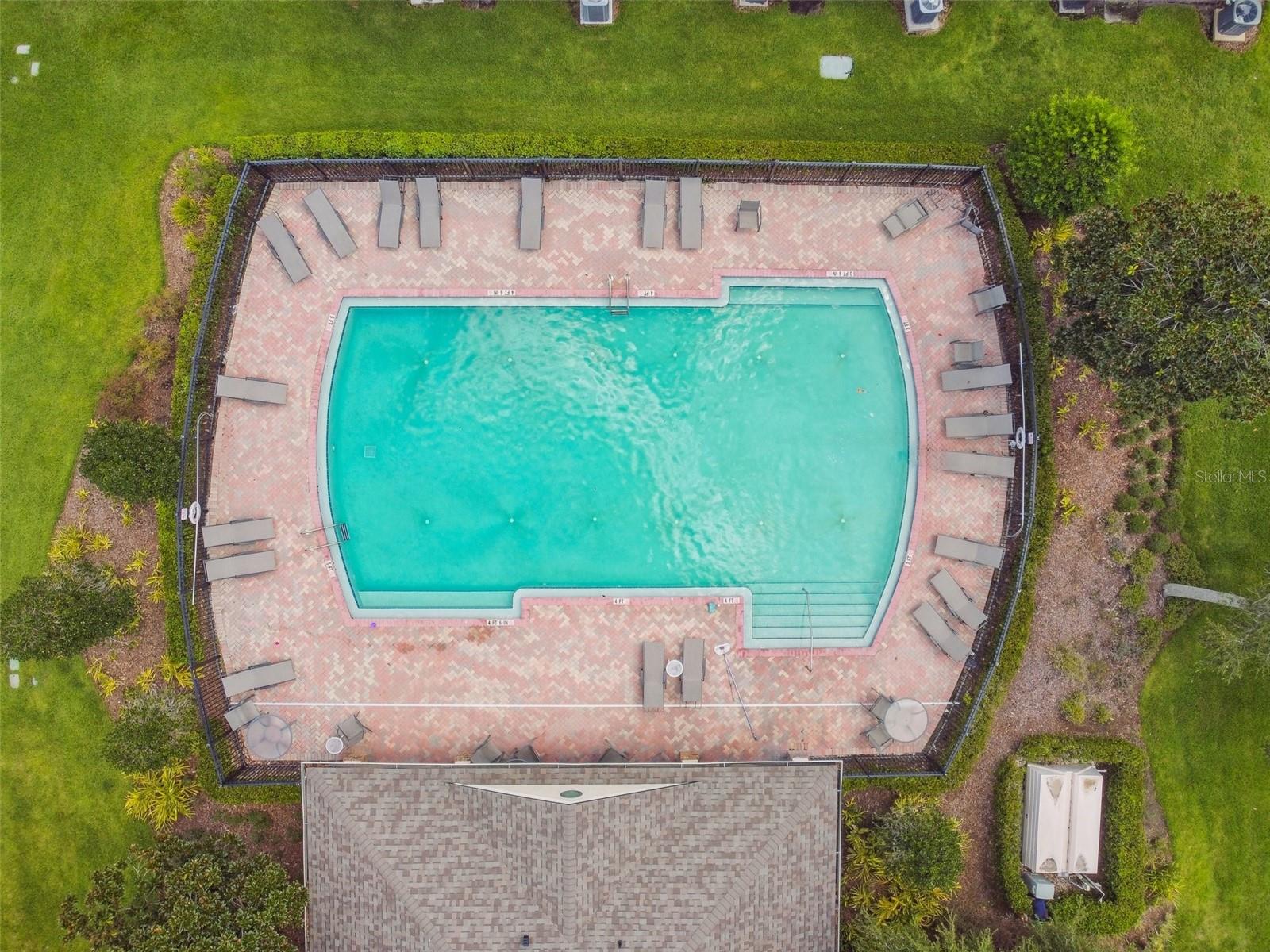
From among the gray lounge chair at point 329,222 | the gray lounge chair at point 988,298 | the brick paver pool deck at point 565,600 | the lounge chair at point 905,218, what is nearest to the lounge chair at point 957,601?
the brick paver pool deck at point 565,600

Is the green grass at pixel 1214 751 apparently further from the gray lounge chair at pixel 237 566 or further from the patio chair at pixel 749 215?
the gray lounge chair at pixel 237 566

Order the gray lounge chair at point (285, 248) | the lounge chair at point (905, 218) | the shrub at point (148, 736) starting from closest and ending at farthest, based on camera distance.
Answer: the shrub at point (148, 736) → the gray lounge chair at point (285, 248) → the lounge chair at point (905, 218)

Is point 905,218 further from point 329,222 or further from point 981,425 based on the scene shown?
point 329,222

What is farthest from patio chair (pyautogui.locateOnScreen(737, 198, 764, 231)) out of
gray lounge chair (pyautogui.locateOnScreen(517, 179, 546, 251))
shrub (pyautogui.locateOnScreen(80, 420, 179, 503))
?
shrub (pyautogui.locateOnScreen(80, 420, 179, 503))

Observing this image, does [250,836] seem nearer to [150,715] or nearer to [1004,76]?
[150,715]

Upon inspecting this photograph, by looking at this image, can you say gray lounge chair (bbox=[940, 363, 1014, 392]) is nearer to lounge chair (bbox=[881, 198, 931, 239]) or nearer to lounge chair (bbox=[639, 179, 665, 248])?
lounge chair (bbox=[881, 198, 931, 239])

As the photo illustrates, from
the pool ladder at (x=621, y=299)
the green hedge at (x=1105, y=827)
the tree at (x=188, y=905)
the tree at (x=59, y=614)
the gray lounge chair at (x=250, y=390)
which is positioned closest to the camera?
the tree at (x=188, y=905)
